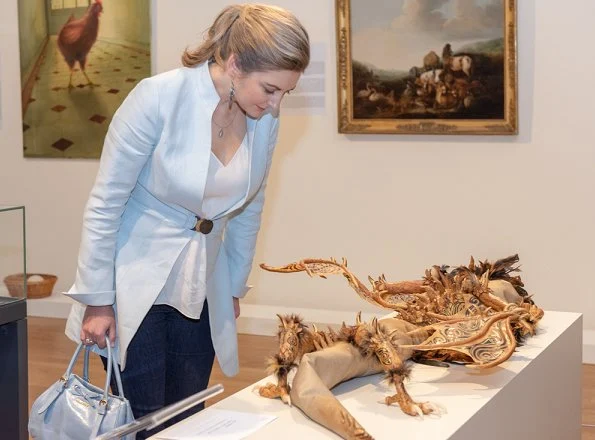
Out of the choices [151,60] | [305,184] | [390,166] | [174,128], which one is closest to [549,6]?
[390,166]

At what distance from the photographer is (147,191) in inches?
115

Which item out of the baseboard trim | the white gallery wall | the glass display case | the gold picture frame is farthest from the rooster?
the glass display case

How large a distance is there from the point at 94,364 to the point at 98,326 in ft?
11.6

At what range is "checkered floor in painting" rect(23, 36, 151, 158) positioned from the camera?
298 inches

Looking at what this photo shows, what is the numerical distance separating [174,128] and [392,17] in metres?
4.03

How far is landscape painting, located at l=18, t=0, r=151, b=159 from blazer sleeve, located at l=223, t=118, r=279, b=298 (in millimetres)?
4483

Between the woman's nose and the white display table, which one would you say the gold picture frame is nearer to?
the white display table

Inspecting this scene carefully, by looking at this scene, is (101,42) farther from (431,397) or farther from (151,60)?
(431,397)

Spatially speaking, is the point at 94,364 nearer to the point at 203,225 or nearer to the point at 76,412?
the point at 203,225

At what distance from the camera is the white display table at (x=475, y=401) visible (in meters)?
2.35

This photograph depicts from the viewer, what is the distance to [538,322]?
338cm

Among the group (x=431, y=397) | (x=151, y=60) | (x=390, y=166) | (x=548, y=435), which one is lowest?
(x=548, y=435)

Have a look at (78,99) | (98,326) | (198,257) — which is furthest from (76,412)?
(78,99)

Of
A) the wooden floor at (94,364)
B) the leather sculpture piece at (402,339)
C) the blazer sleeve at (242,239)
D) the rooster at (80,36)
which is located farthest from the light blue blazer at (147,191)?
the rooster at (80,36)
